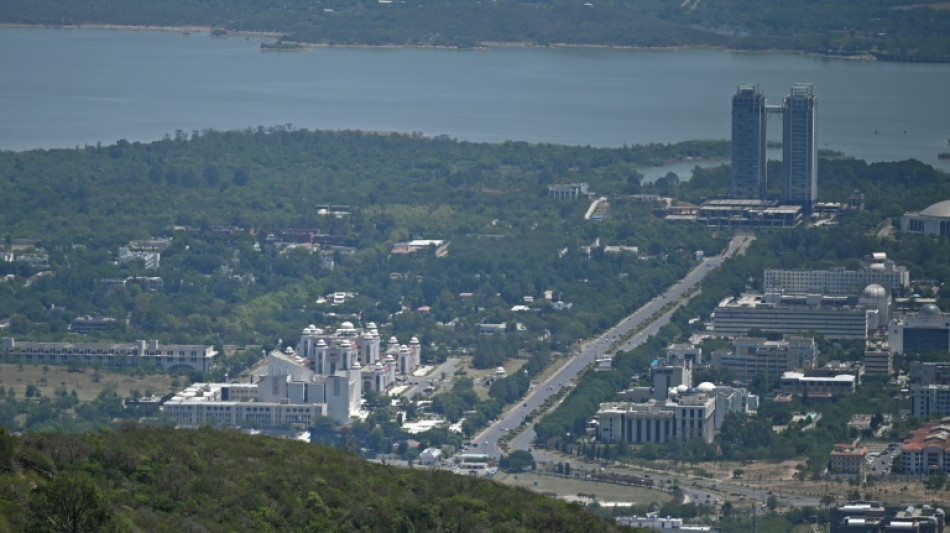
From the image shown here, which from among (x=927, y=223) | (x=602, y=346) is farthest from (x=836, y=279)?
(x=927, y=223)

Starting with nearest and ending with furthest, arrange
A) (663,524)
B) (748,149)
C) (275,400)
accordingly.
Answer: (663,524) < (275,400) < (748,149)

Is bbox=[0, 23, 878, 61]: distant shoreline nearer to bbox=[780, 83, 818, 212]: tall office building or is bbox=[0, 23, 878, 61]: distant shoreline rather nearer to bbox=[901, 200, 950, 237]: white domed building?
bbox=[780, 83, 818, 212]: tall office building

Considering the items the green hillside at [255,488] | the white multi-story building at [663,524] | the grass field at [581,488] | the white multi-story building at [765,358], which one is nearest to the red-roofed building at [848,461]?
the grass field at [581,488]

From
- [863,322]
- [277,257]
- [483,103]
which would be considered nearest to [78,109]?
[483,103]

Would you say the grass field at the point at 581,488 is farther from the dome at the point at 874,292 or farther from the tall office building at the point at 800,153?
the tall office building at the point at 800,153

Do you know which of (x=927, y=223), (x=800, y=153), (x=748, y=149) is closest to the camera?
(x=927, y=223)

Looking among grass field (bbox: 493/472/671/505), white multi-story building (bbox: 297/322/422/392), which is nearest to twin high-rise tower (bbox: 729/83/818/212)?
white multi-story building (bbox: 297/322/422/392)

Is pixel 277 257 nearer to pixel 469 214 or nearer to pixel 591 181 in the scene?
pixel 469 214

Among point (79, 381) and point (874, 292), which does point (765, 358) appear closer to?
point (874, 292)
